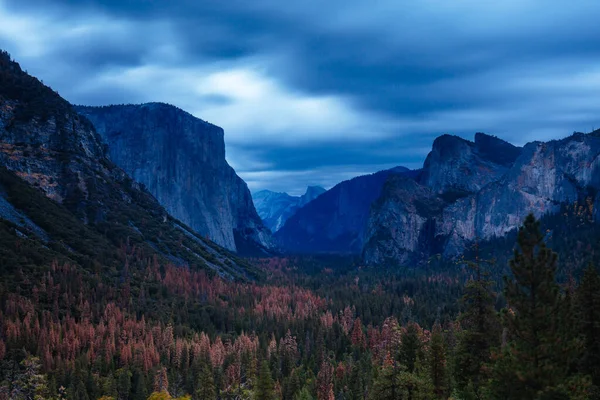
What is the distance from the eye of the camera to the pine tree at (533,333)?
28234mm

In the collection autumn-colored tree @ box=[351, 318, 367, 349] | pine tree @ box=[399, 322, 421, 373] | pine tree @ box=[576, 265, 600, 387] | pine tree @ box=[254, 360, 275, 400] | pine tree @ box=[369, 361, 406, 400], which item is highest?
pine tree @ box=[576, 265, 600, 387]

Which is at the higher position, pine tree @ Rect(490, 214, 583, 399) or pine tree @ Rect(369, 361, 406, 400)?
pine tree @ Rect(490, 214, 583, 399)

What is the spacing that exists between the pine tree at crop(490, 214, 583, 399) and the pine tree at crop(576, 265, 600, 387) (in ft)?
22.6

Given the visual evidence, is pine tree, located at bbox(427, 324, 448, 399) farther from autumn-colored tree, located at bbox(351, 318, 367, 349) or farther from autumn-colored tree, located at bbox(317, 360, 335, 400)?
autumn-colored tree, located at bbox(351, 318, 367, 349)

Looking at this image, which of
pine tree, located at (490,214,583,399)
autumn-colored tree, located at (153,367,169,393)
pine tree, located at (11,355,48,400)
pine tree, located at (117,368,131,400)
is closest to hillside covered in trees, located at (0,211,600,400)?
pine tree, located at (490,214,583,399)

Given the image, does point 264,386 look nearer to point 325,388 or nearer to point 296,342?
point 325,388

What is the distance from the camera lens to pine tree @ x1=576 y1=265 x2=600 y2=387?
34.6 metres

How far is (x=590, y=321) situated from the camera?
35.5 meters

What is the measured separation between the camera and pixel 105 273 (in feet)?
601

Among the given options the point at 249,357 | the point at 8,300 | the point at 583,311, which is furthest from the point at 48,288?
the point at 583,311

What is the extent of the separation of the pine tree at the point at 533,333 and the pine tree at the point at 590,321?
689 cm

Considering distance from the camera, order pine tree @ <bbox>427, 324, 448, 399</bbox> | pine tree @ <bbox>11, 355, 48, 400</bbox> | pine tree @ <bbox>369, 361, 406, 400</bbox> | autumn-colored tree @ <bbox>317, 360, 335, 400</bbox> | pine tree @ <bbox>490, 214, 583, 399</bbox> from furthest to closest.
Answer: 1. autumn-colored tree @ <bbox>317, 360, 335, 400</bbox>
2. pine tree @ <bbox>11, 355, 48, 400</bbox>
3. pine tree @ <bbox>427, 324, 448, 399</bbox>
4. pine tree @ <bbox>369, 361, 406, 400</bbox>
5. pine tree @ <bbox>490, 214, 583, 399</bbox>

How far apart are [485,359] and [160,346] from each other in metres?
104

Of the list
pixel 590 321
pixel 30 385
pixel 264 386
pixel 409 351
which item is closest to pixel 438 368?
pixel 409 351
